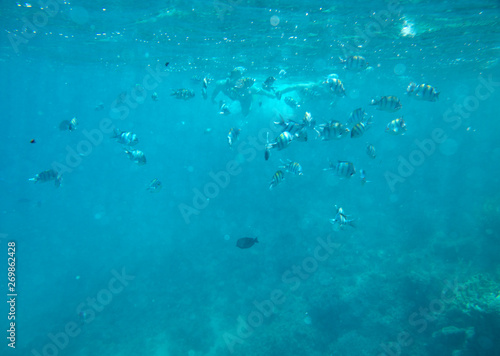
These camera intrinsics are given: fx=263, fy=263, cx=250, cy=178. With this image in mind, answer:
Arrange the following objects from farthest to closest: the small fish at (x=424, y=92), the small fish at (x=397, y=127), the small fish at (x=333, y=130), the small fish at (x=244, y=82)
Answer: the small fish at (x=244, y=82) < the small fish at (x=397, y=127) < the small fish at (x=424, y=92) < the small fish at (x=333, y=130)

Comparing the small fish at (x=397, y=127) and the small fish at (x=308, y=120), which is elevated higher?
the small fish at (x=308, y=120)

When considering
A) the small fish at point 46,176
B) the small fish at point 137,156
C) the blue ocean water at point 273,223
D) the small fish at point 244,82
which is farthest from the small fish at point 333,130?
the small fish at point 244,82

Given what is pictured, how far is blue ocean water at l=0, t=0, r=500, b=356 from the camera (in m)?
12.4

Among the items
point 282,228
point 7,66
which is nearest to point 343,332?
point 282,228

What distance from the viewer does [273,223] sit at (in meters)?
21.8

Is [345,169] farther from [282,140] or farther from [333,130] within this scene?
[282,140]

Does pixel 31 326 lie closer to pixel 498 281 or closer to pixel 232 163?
pixel 232 163

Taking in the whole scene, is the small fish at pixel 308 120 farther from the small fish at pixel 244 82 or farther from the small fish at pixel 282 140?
the small fish at pixel 244 82

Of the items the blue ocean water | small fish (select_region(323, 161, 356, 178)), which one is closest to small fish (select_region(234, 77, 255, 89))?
the blue ocean water

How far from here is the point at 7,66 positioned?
33000 mm

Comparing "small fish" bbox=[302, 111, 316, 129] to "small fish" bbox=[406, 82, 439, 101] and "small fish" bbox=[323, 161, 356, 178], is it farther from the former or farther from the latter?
"small fish" bbox=[406, 82, 439, 101]

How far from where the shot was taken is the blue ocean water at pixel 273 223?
12430 millimetres

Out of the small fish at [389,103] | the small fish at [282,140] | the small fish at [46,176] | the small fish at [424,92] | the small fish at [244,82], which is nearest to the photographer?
the small fish at [282,140]

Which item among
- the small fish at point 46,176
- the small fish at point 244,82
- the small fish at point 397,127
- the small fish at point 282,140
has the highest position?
the small fish at point 244,82
